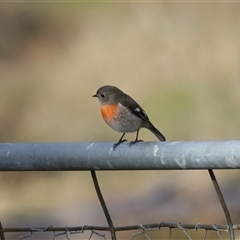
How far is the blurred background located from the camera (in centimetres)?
1032

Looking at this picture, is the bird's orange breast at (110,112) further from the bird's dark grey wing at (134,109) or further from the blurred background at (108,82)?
the blurred background at (108,82)

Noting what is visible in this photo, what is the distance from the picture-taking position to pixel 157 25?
13.8 meters

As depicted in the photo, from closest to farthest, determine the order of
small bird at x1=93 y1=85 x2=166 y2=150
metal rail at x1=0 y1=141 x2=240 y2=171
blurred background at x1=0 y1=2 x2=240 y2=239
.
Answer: metal rail at x1=0 y1=141 x2=240 y2=171, small bird at x1=93 y1=85 x2=166 y2=150, blurred background at x1=0 y1=2 x2=240 y2=239

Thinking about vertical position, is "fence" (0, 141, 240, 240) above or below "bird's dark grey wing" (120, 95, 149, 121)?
above

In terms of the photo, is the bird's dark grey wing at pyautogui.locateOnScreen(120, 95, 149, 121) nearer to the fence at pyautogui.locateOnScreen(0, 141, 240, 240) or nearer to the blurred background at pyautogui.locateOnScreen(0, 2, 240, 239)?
the fence at pyautogui.locateOnScreen(0, 141, 240, 240)

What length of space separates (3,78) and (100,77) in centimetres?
210

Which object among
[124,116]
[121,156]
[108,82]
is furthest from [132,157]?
[108,82]

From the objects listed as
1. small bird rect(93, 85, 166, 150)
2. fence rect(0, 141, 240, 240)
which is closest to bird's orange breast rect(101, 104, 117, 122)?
small bird rect(93, 85, 166, 150)

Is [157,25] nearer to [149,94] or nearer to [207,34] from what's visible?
[207,34]

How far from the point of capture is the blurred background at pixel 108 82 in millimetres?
10320

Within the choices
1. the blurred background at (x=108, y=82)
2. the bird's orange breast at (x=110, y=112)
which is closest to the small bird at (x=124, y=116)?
the bird's orange breast at (x=110, y=112)

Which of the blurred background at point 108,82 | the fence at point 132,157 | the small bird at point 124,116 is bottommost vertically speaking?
the blurred background at point 108,82

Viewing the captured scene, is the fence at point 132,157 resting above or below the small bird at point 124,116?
above

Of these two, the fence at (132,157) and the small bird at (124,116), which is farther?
the small bird at (124,116)
